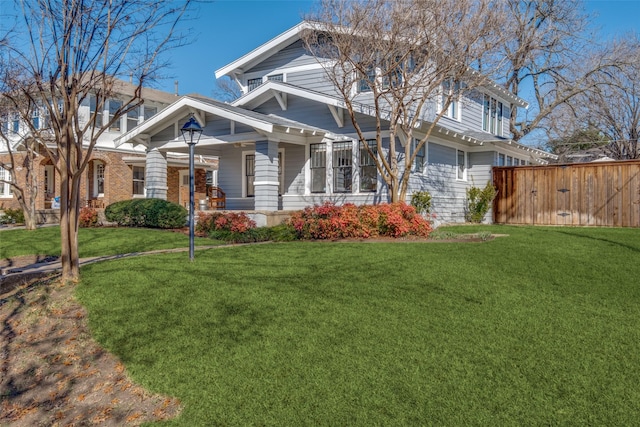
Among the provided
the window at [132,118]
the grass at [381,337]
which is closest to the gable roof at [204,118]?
the grass at [381,337]

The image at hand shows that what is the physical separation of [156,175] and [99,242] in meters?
5.37

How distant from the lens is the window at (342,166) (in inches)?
579

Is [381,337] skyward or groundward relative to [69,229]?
groundward

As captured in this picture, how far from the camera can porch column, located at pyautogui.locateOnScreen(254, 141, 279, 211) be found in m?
13.7

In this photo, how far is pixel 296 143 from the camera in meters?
14.9

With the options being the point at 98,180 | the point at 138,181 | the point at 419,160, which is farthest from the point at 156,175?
the point at 98,180

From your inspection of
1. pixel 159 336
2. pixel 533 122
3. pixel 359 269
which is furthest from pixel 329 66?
pixel 533 122

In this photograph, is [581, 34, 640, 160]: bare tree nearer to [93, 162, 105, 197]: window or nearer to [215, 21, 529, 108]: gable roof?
[215, 21, 529, 108]: gable roof

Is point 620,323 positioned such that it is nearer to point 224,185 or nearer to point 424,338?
point 424,338

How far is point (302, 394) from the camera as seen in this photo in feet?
11.9

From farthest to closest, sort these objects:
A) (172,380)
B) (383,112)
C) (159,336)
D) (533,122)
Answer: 1. (533,122)
2. (383,112)
3. (159,336)
4. (172,380)

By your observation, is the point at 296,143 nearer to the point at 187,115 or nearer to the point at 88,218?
the point at 187,115

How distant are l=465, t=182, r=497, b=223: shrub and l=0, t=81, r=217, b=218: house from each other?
13494mm

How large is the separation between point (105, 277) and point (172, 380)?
3.49m
